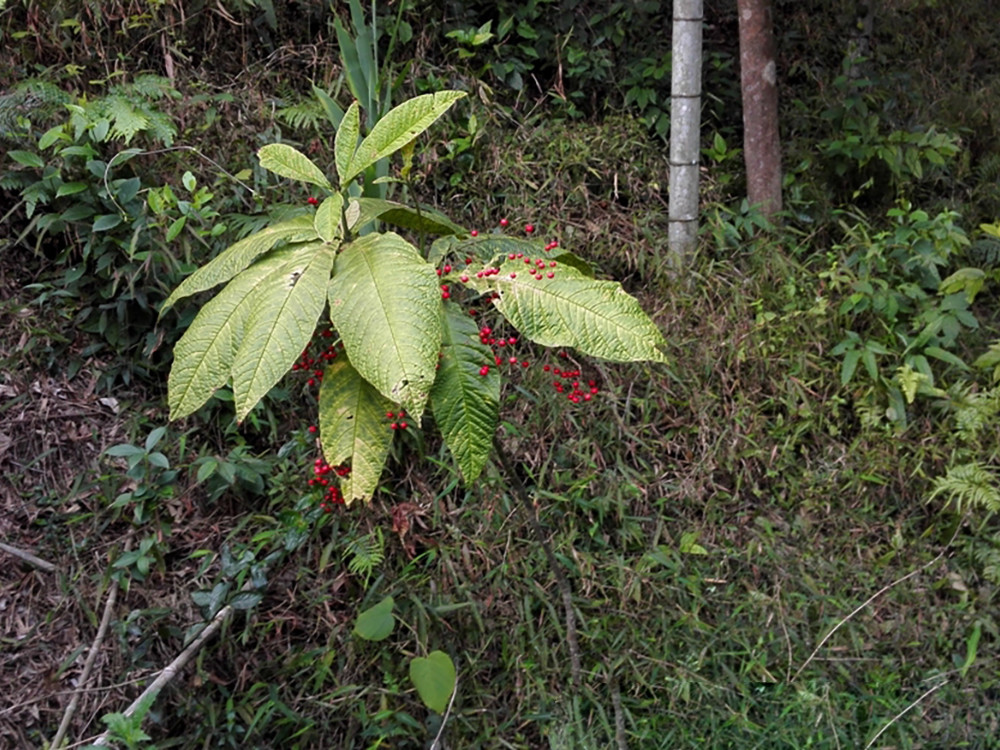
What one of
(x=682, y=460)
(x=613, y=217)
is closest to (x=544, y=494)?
(x=682, y=460)

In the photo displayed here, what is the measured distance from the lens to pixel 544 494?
3.11 m

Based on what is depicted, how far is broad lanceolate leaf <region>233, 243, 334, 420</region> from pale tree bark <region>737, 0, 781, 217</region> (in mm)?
2882

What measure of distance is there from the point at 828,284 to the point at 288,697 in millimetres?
2677

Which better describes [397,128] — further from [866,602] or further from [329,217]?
[866,602]

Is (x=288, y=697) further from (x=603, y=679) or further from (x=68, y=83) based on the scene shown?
(x=68, y=83)

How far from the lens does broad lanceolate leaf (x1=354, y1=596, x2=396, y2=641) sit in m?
2.44

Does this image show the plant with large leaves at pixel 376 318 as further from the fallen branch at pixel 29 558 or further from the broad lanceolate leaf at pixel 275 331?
the fallen branch at pixel 29 558

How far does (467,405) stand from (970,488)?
2.29 metres

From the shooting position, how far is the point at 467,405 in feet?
5.41

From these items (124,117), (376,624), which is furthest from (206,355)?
(124,117)

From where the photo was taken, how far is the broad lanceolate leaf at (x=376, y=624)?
2441 mm

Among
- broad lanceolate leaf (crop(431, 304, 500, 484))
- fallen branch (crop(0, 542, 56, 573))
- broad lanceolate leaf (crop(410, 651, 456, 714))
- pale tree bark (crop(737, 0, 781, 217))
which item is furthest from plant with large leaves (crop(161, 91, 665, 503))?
pale tree bark (crop(737, 0, 781, 217))

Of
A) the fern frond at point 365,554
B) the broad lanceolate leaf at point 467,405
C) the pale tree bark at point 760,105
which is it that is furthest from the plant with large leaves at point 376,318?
the pale tree bark at point 760,105

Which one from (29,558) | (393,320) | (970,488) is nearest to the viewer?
(393,320)
